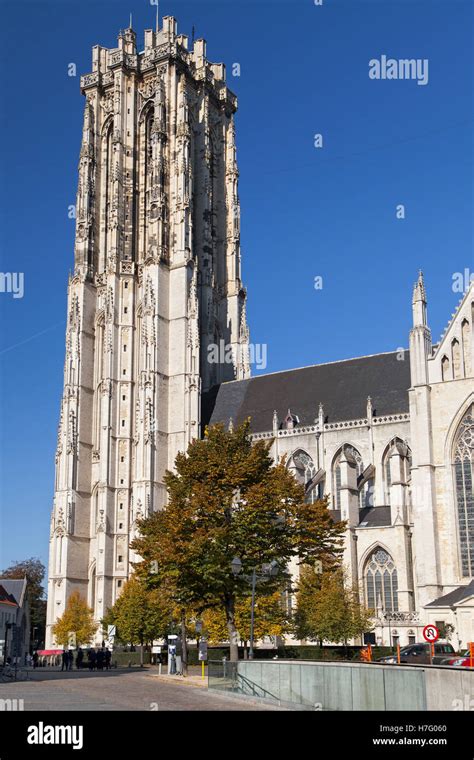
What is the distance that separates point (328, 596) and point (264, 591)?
1103 centimetres

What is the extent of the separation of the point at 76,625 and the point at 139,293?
26432 mm

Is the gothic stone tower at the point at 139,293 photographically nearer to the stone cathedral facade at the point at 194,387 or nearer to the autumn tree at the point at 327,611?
the stone cathedral facade at the point at 194,387

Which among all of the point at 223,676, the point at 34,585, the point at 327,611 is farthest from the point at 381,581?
the point at 34,585

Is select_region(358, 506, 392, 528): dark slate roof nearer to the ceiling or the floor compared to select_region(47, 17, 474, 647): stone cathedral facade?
nearer to the floor

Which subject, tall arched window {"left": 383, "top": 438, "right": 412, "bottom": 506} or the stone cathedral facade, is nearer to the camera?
the stone cathedral facade

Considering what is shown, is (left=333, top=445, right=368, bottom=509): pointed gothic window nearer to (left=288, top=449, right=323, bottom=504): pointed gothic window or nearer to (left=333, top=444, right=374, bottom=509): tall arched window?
(left=333, top=444, right=374, bottom=509): tall arched window

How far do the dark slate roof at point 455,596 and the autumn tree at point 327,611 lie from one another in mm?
3822

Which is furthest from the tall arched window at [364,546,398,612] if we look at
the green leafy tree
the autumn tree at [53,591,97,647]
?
the green leafy tree

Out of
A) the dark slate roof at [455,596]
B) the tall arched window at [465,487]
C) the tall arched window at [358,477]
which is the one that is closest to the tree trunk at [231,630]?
the dark slate roof at [455,596]

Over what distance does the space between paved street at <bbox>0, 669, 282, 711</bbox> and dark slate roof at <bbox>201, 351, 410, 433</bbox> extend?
34529mm

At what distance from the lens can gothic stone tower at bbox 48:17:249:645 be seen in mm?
67500

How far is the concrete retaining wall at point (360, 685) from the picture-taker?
609 inches

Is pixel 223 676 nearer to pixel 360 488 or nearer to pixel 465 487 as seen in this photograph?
pixel 465 487
